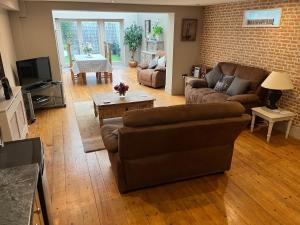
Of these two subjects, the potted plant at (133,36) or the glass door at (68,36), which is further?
the potted plant at (133,36)

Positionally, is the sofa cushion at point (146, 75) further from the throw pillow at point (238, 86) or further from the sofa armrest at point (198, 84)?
the throw pillow at point (238, 86)

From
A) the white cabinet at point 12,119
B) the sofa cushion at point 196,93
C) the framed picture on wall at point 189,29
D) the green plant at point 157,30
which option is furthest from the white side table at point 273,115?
the green plant at point 157,30

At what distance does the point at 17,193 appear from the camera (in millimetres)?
1113

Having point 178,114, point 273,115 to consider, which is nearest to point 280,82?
point 273,115

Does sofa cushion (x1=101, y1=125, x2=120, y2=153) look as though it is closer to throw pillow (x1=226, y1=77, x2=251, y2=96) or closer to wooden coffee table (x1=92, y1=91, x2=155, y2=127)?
wooden coffee table (x1=92, y1=91, x2=155, y2=127)

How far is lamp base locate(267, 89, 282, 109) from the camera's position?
147 inches

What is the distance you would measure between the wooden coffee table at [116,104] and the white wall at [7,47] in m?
1.48

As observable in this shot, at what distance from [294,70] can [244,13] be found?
164cm

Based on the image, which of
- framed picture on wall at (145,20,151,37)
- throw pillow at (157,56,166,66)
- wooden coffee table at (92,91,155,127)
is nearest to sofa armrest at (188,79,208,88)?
wooden coffee table at (92,91,155,127)

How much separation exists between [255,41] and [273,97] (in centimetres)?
132

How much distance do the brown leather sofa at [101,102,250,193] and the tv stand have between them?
2.51 m

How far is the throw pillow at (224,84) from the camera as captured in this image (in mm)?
4590

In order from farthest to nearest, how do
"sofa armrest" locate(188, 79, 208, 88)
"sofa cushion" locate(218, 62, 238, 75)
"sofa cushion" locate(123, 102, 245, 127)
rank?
"sofa armrest" locate(188, 79, 208, 88)
"sofa cushion" locate(218, 62, 238, 75)
"sofa cushion" locate(123, 102, 245, 127)

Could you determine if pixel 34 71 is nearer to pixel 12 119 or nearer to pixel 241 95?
pixel 12 119
